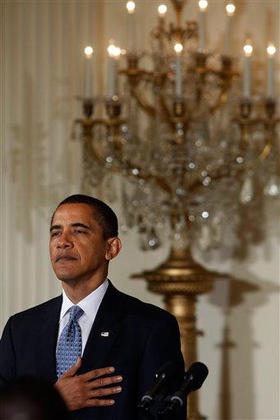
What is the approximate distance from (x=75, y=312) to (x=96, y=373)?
0.20 metres

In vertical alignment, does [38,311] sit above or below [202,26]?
below

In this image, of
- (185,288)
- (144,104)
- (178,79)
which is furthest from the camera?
(144,104)

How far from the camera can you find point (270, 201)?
4.73 m

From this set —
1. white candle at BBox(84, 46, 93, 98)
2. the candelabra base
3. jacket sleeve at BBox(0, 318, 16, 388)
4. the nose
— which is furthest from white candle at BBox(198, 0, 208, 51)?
jacket sleeve at BBox(0, 318, 16, 388)

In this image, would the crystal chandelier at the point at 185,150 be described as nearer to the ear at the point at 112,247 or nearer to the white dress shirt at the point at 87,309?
the ear at the point at 112,247

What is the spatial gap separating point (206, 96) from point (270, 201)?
60 cm

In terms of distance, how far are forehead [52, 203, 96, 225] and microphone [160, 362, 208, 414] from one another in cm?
65

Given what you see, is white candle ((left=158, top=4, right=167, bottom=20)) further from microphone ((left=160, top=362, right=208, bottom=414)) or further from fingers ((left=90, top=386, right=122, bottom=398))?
microphone ((left=160, top=362, right=208, bottom=414))

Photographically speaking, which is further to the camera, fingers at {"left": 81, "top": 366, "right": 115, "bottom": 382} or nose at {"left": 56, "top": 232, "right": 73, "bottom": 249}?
nose at {"left": 56, "top": 232, "right": 73, "bottom": 249}

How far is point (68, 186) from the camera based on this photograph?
4816mm

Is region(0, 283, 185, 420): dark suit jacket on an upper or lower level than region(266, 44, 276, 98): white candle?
lower

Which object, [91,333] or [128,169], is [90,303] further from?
[128,169]

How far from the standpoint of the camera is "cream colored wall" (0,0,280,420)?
469 cm

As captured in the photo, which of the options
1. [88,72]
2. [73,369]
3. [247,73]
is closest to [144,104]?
[88,72]
